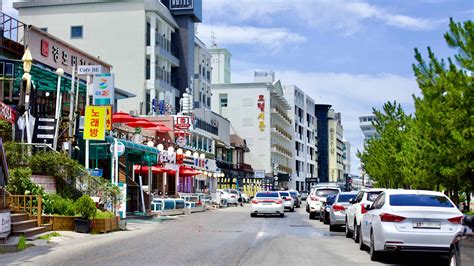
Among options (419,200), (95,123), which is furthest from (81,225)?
(419,200)

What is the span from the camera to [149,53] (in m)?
63.1

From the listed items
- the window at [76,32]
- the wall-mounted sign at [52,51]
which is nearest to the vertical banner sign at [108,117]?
the wall-mounted sign at [52,51]

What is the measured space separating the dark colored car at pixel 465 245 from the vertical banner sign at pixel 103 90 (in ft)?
70.2

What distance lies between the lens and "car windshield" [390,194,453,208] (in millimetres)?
14141

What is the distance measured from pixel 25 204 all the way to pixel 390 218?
12.1 metres

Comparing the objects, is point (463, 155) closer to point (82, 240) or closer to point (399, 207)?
point (399, 207)

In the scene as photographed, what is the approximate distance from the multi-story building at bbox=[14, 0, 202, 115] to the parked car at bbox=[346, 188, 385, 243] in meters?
40.8

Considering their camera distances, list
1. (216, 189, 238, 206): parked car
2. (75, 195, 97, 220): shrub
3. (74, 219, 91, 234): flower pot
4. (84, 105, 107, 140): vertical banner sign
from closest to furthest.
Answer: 1. (75, 195, 97, 220): shrub
2. (74, 219, 91, 234): flower pot
3. (84, 105, 107, 140): vertical banner sign
4. (216, 189, 238, 206): parked car

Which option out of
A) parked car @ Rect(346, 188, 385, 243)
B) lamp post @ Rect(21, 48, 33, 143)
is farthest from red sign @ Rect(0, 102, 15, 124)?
parked car @ Rect(346, 188, 385, 243)

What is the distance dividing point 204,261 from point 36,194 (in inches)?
382

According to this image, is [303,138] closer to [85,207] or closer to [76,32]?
[76,32]

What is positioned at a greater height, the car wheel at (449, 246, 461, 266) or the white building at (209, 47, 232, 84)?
the white building at (209, 47, 232, 84)

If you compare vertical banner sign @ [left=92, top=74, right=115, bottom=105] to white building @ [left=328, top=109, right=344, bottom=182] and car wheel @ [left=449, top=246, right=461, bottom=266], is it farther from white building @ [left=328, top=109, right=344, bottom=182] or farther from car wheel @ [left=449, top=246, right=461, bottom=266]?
white building @ [left=328, top=109, right=344, bottom=182]

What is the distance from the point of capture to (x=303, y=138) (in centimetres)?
13300
